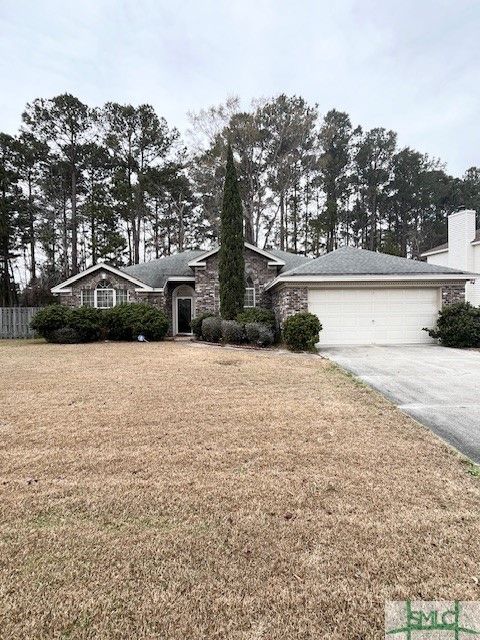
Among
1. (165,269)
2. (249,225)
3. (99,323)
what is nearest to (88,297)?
(99,323)

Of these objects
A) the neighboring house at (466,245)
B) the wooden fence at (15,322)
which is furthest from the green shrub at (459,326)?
the wooden fence at (15,322)

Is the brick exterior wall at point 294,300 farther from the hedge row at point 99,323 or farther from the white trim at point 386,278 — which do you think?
the hedge row at point 99,323

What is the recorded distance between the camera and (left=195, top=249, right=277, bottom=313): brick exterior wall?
56.6 feet

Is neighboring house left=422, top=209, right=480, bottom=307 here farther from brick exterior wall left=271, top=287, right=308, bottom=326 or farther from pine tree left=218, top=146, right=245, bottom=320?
pine tree left=218, top=146, right=245, bottom=320

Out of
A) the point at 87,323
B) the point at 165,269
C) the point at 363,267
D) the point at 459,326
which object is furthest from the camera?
the point at 165,269

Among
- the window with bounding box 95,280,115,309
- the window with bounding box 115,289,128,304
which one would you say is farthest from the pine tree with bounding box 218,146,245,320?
the window with bounding box 95,280,115,309

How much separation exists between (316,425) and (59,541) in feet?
9.98

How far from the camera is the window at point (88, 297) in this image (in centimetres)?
1778

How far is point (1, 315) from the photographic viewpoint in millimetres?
18000

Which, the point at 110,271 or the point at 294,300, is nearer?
the point at 294,300

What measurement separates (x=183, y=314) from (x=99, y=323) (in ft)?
14.9

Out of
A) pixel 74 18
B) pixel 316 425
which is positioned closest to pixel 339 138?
pixel 74 18

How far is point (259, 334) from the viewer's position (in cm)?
1334

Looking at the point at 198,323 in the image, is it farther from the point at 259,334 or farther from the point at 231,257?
the point at 259,334
